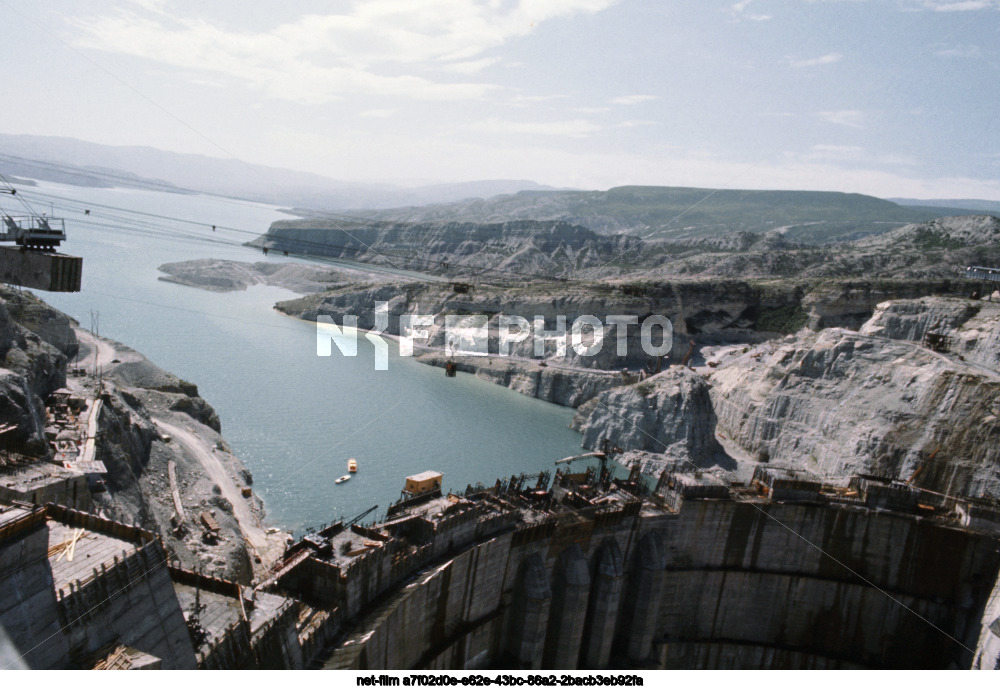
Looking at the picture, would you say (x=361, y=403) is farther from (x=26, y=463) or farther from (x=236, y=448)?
(x=26, y=463)

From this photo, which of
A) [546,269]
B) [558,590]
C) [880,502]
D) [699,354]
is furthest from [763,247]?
[558,590]

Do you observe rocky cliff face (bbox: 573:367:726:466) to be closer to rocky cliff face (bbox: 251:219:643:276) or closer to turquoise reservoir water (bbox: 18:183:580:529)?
turquoise reservoir water (bbox: 18:183:580:529)

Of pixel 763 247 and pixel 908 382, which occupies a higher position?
pixel 763 247

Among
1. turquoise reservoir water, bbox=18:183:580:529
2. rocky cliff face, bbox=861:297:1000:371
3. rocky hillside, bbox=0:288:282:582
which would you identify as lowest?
turquoise reservoir water, bbox=18:183:580:529

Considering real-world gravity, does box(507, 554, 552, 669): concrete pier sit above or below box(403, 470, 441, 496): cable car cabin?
below

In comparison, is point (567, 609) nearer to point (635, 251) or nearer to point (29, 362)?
point (29, 362)

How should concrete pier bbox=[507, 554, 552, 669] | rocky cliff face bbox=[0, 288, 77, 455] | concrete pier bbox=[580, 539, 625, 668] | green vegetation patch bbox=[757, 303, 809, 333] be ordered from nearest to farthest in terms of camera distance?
rocky cliff face bbox=[0, 288, 77, 455]
concrete pier bbox=[507, 554, 552, 669]
concrete pier bbox=[580, 539, 625, 668]
green vegetation patch bbox=[757, 303, 809, 333]

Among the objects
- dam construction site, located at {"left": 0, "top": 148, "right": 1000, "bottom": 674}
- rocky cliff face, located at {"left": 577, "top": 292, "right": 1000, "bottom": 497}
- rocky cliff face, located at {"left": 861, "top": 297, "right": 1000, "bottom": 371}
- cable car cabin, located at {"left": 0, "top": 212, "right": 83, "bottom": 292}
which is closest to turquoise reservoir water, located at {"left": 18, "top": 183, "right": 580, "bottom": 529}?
dam construction site, located at {"left": 0, "top": 148, "right": 1000, "bottom": 674}

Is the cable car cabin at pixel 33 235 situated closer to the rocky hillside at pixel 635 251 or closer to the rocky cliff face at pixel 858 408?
the rocky cliff face at pixel 858 408
